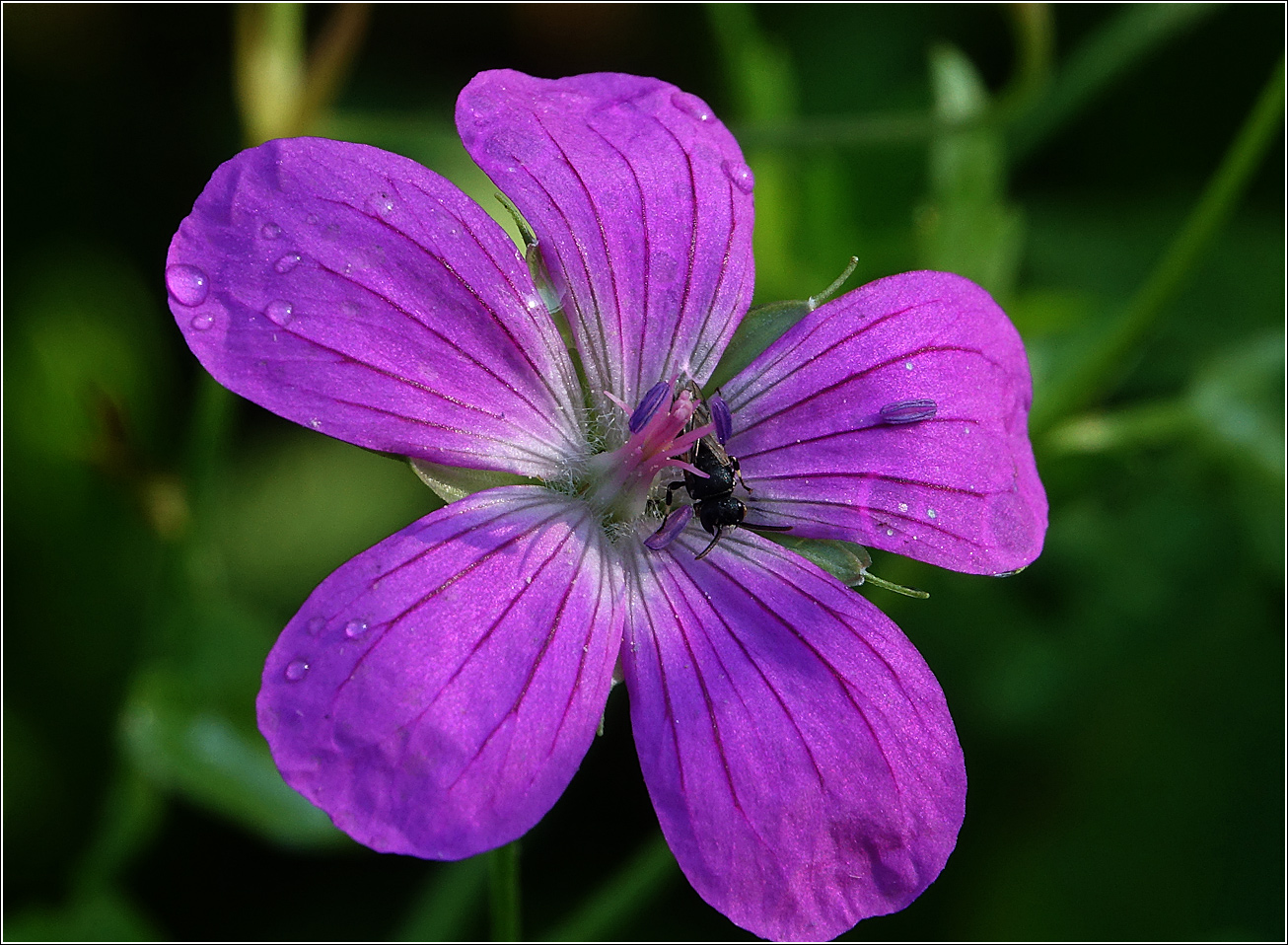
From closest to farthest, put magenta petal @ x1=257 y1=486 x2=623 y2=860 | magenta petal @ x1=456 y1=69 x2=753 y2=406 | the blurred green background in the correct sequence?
magenta petal @ x1=257 y1=486 x2=623 y2=860, magenta petal @ x1=456 y1=69 x2=753 y2=406, the blurred green background

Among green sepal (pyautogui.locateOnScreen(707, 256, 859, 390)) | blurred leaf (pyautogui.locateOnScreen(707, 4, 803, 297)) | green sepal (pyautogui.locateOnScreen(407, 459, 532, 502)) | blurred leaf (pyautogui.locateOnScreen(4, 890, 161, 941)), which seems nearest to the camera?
green sepal (pyautogui.locateOnScreen(407, 459, 532, 502))

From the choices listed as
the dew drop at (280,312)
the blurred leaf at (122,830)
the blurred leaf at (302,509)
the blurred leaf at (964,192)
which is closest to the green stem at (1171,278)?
the blurred leaf at (964,192)

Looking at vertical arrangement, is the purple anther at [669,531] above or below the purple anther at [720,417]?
below

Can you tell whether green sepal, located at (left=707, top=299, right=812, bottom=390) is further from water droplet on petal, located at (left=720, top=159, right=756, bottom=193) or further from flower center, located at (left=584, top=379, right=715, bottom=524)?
water droplet on petal, located at (left=720, top=159, right=756, bottom=193)

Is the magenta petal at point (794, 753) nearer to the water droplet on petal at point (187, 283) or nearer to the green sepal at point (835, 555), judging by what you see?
the green sepal at point (835, 555)

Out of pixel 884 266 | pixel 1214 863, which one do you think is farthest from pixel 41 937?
pixel 1214 863

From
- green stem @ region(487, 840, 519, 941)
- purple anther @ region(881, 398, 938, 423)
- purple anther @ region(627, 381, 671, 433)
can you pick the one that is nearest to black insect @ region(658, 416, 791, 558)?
purple anther @ region(627, 381, 671, 433)
